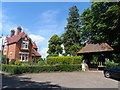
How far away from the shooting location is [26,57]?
31219 mm

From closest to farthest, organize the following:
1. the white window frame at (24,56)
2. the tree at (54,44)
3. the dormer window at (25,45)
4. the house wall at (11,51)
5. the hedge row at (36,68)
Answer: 1. the hedge row at (36,68)
2. the house wall at (11,51)
3. the white window frame at (24,56)
4. the dormer window at (25,45)
5. the tree at (54,44)

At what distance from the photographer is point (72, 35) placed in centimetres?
3950

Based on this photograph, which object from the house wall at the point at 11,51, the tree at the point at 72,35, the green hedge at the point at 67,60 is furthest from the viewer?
the tree at the point at 72,35

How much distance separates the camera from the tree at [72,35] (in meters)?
37.6

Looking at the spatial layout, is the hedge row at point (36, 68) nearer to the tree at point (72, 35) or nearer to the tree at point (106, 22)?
the tree at point (106, 22)

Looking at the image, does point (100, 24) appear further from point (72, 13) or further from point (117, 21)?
point (72, 13)

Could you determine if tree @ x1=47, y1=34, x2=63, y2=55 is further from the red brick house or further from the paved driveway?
the paved driveway

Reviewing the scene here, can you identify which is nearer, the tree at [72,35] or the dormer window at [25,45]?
the dormer window at [25,45]

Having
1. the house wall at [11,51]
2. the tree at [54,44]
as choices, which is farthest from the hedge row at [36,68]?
the tree at [54,44]

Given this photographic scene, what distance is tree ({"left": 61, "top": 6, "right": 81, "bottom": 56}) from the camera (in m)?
37.6

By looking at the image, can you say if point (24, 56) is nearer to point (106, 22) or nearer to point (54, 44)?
point (54, 44)

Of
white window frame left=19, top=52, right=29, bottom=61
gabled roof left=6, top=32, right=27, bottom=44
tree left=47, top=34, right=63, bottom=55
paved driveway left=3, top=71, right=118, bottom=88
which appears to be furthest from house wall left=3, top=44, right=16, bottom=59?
paved driveway left=3, top=71, right=118, bottom=88

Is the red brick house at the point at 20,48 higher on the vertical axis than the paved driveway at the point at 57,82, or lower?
higher

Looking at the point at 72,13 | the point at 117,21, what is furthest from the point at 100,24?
the point at 72,13
